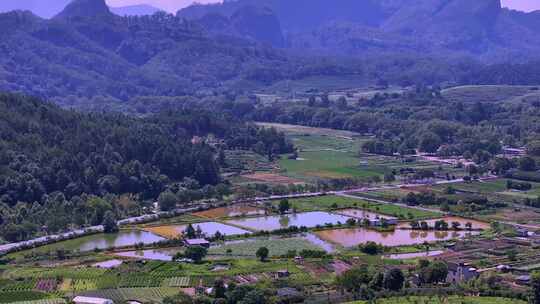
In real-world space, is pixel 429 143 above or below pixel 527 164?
above

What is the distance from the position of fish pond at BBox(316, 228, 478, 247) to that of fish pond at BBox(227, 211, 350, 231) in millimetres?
1782

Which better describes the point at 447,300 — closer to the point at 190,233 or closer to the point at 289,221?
the point at 190,233

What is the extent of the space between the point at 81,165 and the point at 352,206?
45.8 feet

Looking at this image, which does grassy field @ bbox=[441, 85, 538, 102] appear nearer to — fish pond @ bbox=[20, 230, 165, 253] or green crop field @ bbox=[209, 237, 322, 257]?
green crop field @ bbox=[209, 237, 322, 257]

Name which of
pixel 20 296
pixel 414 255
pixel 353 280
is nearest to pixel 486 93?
pixel 414 255

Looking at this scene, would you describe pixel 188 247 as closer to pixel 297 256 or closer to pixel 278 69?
pixel 297 256

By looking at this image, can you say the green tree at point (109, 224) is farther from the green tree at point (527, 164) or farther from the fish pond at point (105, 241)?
the green tree at point (527, 164)

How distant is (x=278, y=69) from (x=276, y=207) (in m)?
77.4

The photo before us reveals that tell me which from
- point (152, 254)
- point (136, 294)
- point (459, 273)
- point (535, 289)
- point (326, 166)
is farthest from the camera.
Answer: point (326, 166)

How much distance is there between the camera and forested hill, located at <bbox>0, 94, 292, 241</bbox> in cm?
4147

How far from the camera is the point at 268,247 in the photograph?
35938 millimetres

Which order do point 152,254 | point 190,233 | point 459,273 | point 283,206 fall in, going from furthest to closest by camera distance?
point 283,206
point 190,233
point 152,254
point 459,273

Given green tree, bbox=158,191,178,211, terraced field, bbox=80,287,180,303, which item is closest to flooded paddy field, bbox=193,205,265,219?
green tree, bbox=158,191,178,211

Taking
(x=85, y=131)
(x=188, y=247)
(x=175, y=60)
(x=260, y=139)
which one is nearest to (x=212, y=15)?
(x=175, y=60)
